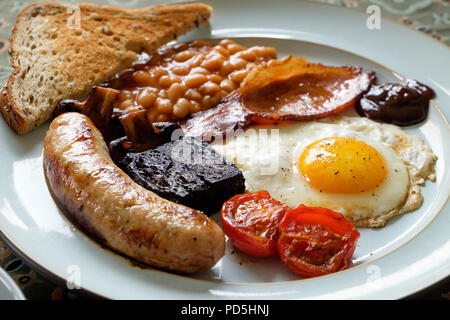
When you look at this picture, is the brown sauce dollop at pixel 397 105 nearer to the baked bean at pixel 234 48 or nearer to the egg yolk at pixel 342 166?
the egg yolk at pixel 342 166

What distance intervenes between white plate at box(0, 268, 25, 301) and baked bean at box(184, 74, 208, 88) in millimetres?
1747

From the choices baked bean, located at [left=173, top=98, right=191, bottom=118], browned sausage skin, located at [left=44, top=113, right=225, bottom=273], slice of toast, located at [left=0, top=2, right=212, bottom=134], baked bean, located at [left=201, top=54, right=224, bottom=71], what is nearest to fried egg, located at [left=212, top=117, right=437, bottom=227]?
baked bean, located at [left=173, top=98, right=191, bottom=118]

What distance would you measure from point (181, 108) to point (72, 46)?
0.92 metres

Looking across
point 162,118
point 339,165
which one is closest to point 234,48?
point 162,118

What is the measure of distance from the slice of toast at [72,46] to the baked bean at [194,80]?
0.51 m

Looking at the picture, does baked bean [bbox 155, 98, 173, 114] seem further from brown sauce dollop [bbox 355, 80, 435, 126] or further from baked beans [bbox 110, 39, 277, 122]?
brown sauce dollop [bbox 355, 80, 435, 126]

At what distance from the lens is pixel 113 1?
4.20 meters

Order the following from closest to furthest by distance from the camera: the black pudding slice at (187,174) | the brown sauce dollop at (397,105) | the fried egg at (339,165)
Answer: the black pudding slice at (187,174) → the fried egg at (339,165) → the brown sauce dollop at (397,105)

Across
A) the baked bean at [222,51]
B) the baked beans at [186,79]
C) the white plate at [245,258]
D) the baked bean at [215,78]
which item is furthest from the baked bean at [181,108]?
the white plate at [245,258]

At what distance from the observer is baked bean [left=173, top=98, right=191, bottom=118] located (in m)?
3.13

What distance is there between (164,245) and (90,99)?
1263 mm

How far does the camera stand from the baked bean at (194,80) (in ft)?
10.7

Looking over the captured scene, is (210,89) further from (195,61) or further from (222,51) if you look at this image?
(222,51)

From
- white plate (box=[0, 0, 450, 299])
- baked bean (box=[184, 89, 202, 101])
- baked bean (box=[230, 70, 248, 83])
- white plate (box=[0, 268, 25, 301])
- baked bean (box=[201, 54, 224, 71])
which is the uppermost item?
baked bean (box=[201, 54, 224, 71])
